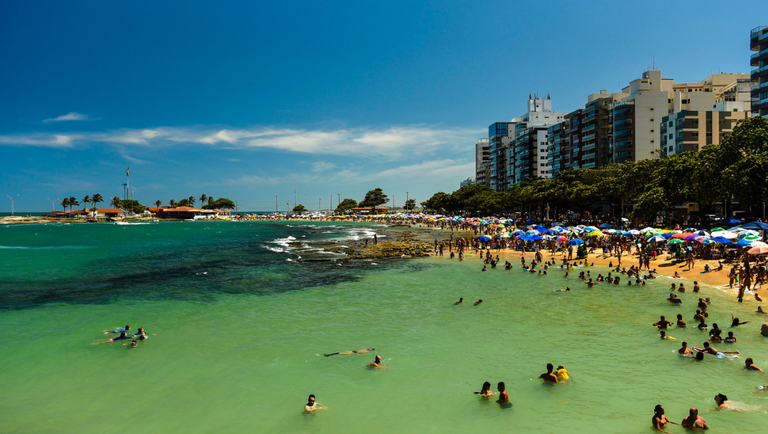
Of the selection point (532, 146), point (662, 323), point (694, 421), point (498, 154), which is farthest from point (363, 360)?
point (498, 154)

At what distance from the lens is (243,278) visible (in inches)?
1323

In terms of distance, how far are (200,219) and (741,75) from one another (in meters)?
201

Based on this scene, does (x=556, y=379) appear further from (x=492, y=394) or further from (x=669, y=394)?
(x=669, y=394)

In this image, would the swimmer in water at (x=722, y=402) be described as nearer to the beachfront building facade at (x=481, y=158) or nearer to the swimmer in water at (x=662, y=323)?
the swimmer in water at (x=662, y=323)

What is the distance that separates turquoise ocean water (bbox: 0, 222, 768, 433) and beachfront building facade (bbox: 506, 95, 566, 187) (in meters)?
94.2

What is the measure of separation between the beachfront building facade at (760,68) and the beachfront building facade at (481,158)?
100919 mm

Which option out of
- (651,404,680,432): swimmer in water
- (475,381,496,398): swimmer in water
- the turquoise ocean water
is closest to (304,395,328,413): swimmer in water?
the turquoise ocean water

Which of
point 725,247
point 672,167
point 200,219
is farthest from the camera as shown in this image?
point 200,219

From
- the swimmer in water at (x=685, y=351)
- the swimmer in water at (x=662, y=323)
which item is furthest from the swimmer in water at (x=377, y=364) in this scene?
the swimmer in water at (x=662, y=323)

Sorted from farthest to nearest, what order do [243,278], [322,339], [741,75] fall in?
[741,75] < [243,278] < [322,339]

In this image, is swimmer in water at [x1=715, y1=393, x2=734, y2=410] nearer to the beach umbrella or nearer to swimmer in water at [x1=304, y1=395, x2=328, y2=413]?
swimmer in water at [x1=304, y1=395, x2=328, y2=413]

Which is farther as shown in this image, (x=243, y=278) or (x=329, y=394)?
(x=243, y=278)

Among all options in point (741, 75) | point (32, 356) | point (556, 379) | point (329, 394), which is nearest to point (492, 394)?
point (556, 379)

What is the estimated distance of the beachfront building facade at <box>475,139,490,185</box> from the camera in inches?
6296
